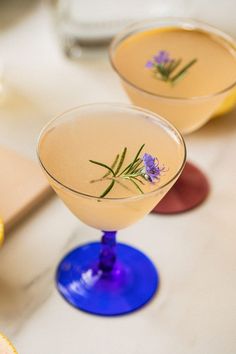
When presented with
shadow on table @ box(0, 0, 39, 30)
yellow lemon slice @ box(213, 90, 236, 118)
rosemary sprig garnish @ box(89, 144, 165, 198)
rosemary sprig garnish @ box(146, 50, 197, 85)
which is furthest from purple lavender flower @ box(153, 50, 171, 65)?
shadow on table @ box(0, 0, 39, 30)

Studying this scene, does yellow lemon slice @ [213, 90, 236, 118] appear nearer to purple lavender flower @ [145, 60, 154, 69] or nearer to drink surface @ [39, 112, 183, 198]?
purple lavender flower @ [145, 60, 154, 69]

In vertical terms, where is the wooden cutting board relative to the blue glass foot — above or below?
above

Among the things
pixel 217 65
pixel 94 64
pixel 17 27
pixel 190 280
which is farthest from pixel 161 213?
pixel 17 27

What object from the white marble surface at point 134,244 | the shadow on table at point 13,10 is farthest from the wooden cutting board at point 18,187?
the shadow on table at point 13,10

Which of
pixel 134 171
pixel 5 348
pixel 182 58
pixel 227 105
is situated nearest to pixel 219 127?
pixel 227 105

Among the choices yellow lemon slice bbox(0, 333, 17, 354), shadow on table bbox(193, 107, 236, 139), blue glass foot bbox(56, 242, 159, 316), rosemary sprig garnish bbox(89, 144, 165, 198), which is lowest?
shadow on table bbox(193, 107, 236, 139)

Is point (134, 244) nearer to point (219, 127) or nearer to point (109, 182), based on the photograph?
point (109, 182)

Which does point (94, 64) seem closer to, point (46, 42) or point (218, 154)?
point (46, 42)
